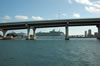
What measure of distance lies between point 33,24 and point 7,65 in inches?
4271

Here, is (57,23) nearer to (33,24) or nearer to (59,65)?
(33,24)

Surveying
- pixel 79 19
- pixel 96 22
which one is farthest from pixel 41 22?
pixel 96 22

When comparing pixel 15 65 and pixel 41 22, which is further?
pixel 41 22

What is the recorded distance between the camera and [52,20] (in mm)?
116812

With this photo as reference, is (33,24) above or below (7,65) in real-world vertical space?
above

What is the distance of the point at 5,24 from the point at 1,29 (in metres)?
19.9

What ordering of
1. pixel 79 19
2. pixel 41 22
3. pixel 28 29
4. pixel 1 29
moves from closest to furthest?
pixel 79 19
pixel 41 22
pixel 28 29
pixel 1 29

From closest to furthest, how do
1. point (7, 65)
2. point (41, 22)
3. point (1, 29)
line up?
point (7, 65) < point (41, 22) < point (1, 29)

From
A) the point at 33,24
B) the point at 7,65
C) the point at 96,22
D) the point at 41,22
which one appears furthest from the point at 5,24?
the point at 7,65

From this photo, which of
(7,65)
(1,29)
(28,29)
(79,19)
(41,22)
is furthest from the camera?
(1,29)

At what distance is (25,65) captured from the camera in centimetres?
1864

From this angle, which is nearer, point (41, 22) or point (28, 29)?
point (41, 22)

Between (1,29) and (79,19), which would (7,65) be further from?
(1,29)

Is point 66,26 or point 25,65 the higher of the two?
point 66,26
